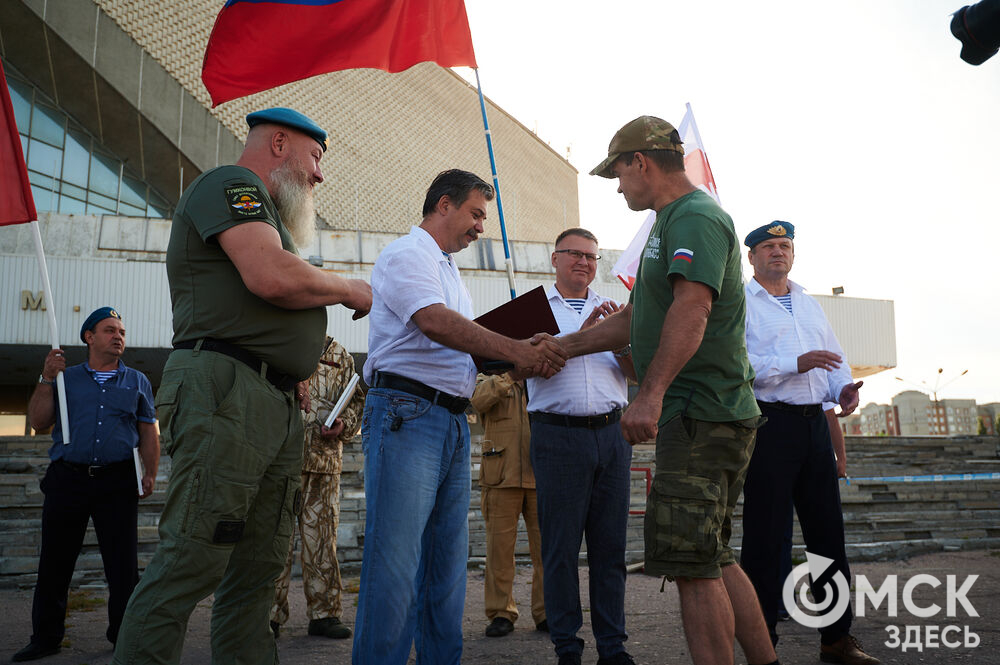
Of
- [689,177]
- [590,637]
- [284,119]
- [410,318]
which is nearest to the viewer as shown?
[284,119]

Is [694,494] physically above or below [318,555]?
above

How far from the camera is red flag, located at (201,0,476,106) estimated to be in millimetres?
5094

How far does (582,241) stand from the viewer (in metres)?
4.82

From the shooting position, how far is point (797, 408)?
4180mm

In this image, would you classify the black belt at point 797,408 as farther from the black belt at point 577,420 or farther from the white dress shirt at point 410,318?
the white dress shirt at point 410,318

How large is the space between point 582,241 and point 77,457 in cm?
327

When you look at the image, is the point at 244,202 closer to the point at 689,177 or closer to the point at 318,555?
the point at 318,555

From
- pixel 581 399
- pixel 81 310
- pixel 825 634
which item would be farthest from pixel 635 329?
pixel 81 310

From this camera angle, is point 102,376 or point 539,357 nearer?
point 539,357

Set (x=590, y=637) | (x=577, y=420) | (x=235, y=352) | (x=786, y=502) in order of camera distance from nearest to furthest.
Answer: (x=235, y=352), (x=786, y=502), (x=577, y=420), (x=590, y=637)

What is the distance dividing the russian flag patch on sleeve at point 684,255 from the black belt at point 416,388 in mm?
1034

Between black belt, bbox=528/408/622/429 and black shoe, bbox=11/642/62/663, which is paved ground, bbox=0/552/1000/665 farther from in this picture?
black belt, bbox=528/408/622/429

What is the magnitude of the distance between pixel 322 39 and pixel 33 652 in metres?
4.09

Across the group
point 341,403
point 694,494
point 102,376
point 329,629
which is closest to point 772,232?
point 694,494
